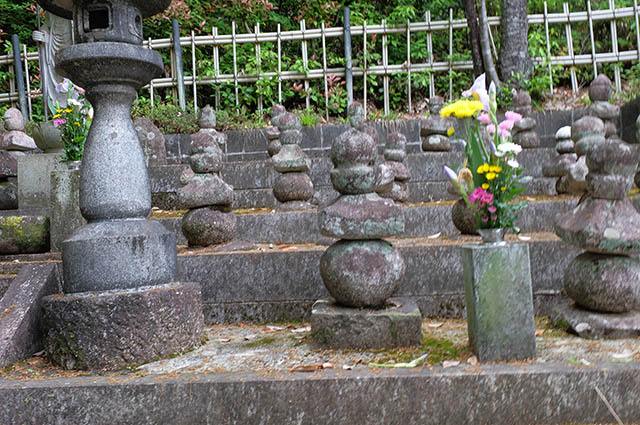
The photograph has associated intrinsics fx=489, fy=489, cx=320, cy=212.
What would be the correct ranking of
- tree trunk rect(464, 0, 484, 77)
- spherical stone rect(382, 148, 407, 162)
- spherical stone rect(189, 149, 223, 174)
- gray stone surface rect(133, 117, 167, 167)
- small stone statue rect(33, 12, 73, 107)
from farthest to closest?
tree trunk rect(464, 0, 484, 77)
small stone statue rect(33, 12, 73, 107)
gray stone surface rect(133, 117, 167, 167)
spherical stone rect(382, 148, 407, 162)
spherical stone rect(189, 149, 223, 174)

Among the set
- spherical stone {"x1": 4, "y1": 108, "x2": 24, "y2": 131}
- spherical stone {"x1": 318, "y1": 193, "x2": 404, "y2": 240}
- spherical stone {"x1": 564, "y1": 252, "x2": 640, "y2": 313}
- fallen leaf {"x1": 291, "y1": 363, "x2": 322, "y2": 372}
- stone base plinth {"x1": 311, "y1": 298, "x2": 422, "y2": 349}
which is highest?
spherical stone {"x1": 4, "y1": 108, "x2": 24, "y2": 131}

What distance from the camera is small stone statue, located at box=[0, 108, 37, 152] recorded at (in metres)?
5.73

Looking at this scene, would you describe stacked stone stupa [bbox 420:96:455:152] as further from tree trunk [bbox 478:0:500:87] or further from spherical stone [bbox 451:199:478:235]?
tree trunk [bbox 478:0:500:87]

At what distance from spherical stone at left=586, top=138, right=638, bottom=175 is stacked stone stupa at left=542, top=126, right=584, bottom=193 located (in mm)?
2250

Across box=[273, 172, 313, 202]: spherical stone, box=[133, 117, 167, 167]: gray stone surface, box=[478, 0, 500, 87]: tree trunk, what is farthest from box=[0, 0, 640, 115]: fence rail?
box=[273, 172, 313, 202]: spherical stone

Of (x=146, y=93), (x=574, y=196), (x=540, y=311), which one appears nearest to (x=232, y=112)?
(x=146, y=93)

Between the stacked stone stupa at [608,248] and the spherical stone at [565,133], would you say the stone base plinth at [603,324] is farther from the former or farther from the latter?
the spherical stone at [565,133]

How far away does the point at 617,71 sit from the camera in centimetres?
884

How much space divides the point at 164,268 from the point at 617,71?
363 inches

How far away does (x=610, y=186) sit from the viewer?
243 centimetres

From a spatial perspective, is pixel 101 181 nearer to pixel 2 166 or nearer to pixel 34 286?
pixel 34 286

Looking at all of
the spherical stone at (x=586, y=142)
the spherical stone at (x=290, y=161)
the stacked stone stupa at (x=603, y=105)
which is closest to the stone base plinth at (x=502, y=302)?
the spherical stone at (x=586, y=142)

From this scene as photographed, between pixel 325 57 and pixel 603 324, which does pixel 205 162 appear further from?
pixel 325 57

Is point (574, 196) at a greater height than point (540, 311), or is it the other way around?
point (574, 196)
